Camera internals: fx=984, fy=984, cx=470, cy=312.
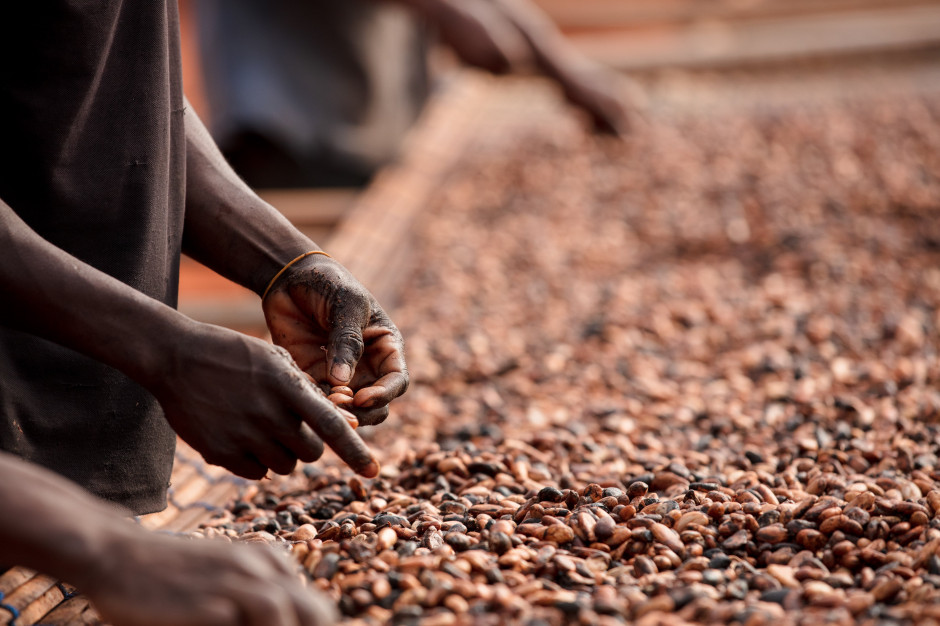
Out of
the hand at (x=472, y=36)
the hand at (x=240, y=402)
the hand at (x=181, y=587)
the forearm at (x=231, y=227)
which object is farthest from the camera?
the hand at (x=472, y=36)

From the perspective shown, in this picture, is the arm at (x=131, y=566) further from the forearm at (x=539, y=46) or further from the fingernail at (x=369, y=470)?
the forearm at (x=539, y=46)

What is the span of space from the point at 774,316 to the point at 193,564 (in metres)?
2.26

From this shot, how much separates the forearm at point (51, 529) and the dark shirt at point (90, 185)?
18.3 inches

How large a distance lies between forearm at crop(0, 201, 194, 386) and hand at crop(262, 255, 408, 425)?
266 millimetres

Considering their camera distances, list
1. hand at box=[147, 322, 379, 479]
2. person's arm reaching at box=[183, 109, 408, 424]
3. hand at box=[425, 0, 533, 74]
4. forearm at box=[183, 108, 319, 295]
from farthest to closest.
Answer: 1. hand at box=[425, 0, 533, 74]
2. forearm at box=[183, 108, 319, 295]
3. person's arm reaching at box=[183, 109, 408, 424]
4. hand at box=[147, 322, 379, 479]

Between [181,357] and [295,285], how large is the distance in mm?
380

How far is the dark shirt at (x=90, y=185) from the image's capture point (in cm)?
134

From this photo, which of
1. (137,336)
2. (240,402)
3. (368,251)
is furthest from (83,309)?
(368,251)

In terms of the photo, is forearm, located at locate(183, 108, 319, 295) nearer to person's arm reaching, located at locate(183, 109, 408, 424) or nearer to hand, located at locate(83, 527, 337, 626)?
person's arm reaching, located at locate(183, 109, 408, 424)

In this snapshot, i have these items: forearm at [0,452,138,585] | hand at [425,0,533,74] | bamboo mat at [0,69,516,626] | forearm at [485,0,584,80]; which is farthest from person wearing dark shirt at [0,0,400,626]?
forearm at [485,0,584,80]

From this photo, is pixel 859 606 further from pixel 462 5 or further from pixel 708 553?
pixel 462 5

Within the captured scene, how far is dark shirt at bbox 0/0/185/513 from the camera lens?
134 cm

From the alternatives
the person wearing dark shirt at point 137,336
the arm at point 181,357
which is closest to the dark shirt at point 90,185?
the person wearing dark shirt at point 137,336

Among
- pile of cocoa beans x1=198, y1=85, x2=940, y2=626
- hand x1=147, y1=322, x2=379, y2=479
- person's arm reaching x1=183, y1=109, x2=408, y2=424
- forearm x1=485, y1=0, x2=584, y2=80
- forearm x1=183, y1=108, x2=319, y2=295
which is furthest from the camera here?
forearm x1=485, y1=0, x2=584, y2=80
